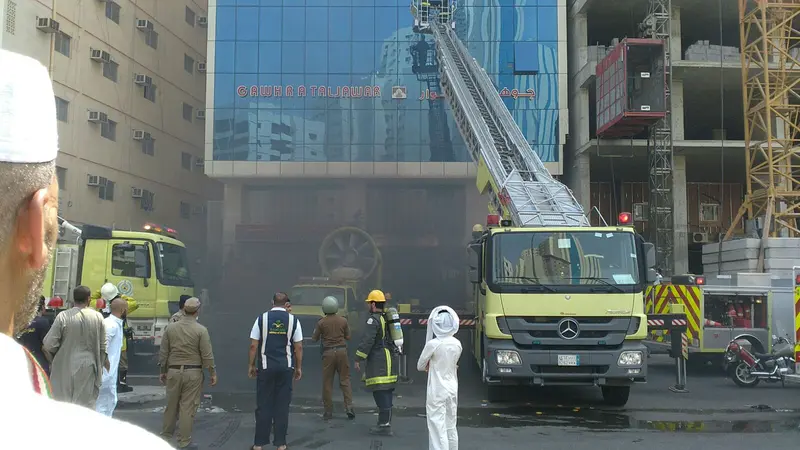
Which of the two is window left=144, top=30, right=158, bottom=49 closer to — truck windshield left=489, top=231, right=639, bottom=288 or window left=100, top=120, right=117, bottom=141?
window left=100, top=120, right=117, bottom=141

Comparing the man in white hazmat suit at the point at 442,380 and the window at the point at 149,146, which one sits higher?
the window at the point at 149,146

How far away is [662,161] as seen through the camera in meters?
26.6

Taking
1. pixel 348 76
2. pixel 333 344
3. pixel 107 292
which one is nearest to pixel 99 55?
pixel 348 76

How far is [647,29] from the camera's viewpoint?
26.4m

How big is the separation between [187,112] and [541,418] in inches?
1227

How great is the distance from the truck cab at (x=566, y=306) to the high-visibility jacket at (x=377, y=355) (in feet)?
5.85

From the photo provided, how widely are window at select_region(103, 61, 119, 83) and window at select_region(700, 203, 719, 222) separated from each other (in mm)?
28177

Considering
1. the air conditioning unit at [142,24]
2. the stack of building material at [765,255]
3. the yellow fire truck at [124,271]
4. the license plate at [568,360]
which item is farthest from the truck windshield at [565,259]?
the air conditioning unit at [142,24]

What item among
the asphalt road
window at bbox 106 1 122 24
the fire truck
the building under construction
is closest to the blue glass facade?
the building under construction

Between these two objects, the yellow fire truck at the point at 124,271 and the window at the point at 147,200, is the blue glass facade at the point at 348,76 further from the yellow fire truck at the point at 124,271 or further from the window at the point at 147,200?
the yellow fire truck at the point at 124,271

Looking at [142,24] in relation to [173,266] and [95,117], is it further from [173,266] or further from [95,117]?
[173,266]

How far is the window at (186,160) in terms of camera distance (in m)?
35.7

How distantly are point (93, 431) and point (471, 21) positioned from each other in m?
31.9

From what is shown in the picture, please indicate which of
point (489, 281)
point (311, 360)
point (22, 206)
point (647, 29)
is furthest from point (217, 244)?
point (22, 206)
